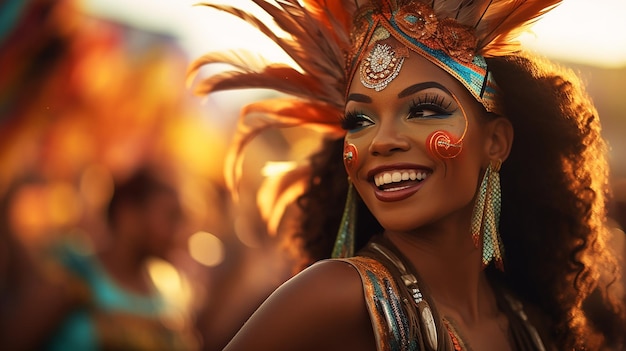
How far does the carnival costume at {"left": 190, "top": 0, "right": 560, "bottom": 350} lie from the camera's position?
2500mm

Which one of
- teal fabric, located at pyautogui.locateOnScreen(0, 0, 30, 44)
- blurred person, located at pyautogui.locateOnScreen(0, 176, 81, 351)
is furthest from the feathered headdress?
teal fabric, located at pyautogui.locateOnScreen(0, 0, 30, 44)

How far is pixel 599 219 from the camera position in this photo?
10.7 ft

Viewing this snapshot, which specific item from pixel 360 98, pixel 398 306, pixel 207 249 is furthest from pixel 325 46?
pixel 207 249

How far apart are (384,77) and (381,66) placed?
5 centimetres

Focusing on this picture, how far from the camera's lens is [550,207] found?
126 inches

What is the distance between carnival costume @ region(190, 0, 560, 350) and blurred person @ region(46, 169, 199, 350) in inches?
110

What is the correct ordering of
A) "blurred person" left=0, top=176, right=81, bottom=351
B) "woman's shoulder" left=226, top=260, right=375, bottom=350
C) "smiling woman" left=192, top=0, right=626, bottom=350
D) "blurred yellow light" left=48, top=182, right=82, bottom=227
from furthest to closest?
"blurred yellow light" left=48, top=182, right=82, bottom=227, "blurred person" left=0, top=176, right=81, bottom=351, "smiling woman" left=192, top=0, right=626, bottom=350, "woman's shoulder" left=226, top=260, right=375, bottom=350

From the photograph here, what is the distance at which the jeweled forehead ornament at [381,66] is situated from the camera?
2.65 meters

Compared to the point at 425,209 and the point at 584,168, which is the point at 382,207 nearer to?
the point at 425,209

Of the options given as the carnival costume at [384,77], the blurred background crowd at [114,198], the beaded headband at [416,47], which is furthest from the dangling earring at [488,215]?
the blurred background crowd at [114,198]

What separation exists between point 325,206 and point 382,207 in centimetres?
69

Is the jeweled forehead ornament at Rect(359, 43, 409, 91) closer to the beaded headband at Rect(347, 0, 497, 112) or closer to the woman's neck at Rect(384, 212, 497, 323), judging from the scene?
the beaded headband at Rect(347, 0, 497, 112)

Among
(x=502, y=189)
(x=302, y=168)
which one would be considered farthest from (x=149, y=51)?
(x=502, y=189)

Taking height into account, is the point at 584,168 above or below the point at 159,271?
above
